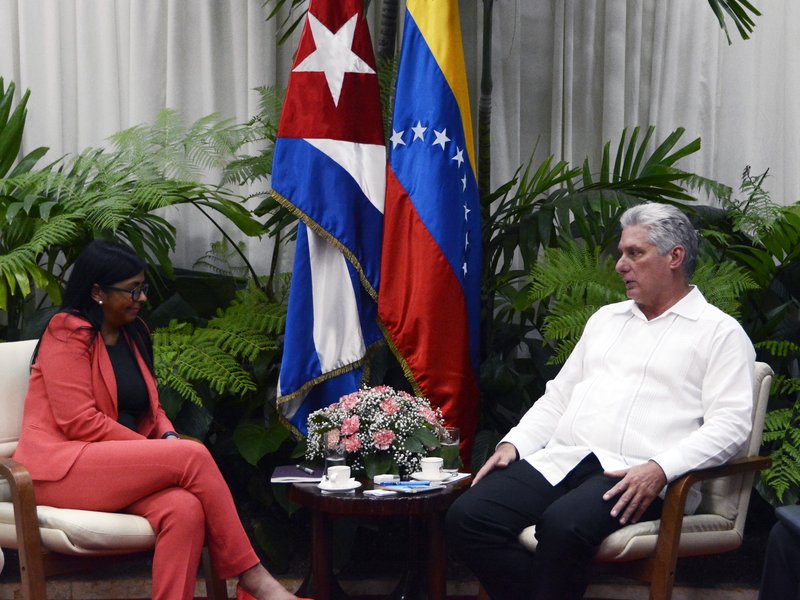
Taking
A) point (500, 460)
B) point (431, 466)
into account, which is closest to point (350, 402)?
point (431, 466)

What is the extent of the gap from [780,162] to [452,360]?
6.46ft

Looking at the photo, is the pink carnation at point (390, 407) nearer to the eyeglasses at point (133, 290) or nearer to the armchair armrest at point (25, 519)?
the eyeglasses at point (133, 290)

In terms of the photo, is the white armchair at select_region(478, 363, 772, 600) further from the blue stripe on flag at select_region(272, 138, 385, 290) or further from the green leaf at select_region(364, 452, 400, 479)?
the blue stripe on flag at select_region(272, 138, 385, 290)

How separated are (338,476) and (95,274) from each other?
0.90 meters

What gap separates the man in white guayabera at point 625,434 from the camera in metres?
2.44

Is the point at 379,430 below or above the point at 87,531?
above

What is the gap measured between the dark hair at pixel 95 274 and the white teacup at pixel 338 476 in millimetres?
783

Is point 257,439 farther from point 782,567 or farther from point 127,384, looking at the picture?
point 782,567

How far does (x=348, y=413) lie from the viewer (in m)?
2.89

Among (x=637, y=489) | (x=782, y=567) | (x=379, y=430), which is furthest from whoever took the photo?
(x=379, y=430)

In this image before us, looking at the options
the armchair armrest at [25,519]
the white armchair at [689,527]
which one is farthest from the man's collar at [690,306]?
the armchair armrest at [25,519]

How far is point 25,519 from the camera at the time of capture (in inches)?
98.2

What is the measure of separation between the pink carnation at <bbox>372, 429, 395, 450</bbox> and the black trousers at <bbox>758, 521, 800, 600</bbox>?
104 centimetres

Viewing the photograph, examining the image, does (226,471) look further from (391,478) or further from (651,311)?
(651,311)
